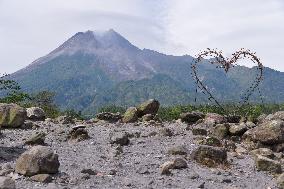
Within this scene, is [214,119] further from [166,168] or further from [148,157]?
[166,168]

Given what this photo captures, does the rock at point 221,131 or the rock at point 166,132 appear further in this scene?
the rock at point 166,132

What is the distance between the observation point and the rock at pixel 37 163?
14578 mm

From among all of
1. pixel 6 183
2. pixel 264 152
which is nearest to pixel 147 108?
pixel 264 152

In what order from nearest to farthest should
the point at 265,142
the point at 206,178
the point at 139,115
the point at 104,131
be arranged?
the point at 206,178 → the point at 265,142 → the point at 104,131 → the point at 139,115

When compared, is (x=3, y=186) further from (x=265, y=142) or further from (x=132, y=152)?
(x=265, y=142)

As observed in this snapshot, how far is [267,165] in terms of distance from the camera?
1873 cm

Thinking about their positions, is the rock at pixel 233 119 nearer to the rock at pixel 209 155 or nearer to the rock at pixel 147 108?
the rock at pixel 147 108

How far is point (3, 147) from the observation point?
19.7 m

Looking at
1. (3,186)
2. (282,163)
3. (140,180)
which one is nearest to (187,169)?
(140,180)

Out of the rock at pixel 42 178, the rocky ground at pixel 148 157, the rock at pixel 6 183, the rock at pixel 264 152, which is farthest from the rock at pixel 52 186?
the rock at pixel 264 152

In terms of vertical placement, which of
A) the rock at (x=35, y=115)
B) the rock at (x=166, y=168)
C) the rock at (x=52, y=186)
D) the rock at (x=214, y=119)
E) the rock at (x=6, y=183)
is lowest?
the rock at (x=166, y=168)

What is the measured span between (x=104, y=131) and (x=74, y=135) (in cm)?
260

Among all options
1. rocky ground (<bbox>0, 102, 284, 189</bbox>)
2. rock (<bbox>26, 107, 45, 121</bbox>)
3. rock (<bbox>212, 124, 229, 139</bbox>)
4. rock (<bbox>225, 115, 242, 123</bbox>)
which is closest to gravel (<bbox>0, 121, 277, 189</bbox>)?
rocky ground (<bbox>0, 102, 284, 189</bbox>)

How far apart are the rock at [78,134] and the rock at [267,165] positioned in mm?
8387
